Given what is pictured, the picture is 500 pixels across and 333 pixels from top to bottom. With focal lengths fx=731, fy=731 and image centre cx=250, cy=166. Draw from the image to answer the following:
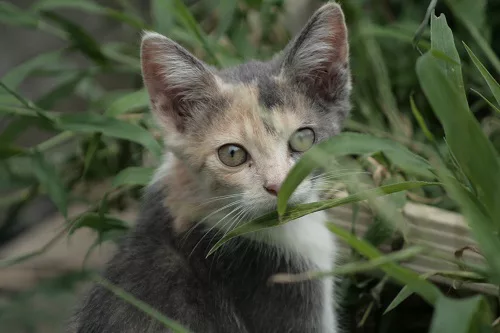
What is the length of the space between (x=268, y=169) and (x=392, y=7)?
2103 mm

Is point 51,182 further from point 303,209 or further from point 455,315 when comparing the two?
point 455,315

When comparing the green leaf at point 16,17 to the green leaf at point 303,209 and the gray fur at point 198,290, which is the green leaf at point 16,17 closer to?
the gray fur at point 198,290

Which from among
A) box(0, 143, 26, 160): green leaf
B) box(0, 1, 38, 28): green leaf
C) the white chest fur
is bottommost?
box(0, 143, 26, 160): green leaf

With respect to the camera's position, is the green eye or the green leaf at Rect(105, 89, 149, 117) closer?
the green eye

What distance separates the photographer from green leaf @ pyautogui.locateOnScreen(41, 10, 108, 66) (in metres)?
2.66

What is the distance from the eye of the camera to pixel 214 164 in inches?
70.1

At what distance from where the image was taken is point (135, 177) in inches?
85.8

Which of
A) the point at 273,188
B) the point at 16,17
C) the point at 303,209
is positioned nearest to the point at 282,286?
the point at 273,188

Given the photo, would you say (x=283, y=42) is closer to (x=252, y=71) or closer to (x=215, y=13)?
(x=215, y=13)

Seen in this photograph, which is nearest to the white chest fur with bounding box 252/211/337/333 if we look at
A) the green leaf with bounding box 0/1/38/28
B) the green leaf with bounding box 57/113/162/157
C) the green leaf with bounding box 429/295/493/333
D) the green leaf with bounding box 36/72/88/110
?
the green leaf with bounding box 57/113/162/157

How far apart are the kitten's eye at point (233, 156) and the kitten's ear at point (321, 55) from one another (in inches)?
9.7

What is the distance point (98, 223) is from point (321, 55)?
2.71ft

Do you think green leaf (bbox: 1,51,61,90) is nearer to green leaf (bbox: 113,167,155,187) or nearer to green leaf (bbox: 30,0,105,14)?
green leaf (bbox: 30,0,105,14)

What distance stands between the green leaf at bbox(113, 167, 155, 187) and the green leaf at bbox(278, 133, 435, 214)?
81 centimetres
